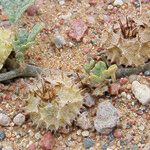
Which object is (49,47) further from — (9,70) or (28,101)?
(28,101)

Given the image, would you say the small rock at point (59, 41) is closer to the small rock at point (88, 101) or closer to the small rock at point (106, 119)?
the small rock at point (88, 101)

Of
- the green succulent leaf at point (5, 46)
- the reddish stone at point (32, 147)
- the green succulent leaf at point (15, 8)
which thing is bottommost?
the reddish stone at point (32, 147)

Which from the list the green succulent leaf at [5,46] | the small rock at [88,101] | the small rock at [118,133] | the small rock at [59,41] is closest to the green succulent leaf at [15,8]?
the green succulent leaf at [5,46]

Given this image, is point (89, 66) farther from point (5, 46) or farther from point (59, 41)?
point (5, 46)

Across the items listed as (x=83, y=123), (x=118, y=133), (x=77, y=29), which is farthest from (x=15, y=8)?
(x=118, y=133)

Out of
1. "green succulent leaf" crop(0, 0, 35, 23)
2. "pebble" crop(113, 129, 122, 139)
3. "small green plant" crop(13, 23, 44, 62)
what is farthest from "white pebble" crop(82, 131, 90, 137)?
"green succulent leaf" crop(0, 0, 35, 23)
